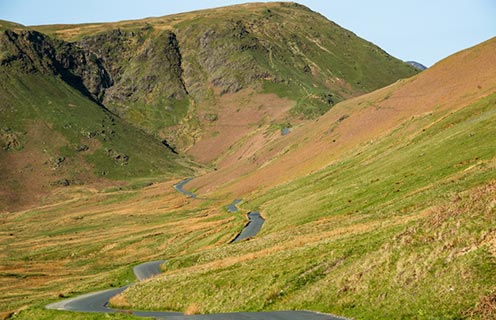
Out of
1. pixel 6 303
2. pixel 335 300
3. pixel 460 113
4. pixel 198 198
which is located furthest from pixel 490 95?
pixel 198 198

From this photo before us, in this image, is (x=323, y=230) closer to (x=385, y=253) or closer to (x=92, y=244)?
(x=385, y=253)

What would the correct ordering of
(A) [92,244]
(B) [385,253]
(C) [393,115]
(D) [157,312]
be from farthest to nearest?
(C) [393,115] → (A) [92,244] → (D) [157,312] → (B) [385,253]

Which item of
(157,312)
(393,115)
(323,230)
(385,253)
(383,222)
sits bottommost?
(157,312)

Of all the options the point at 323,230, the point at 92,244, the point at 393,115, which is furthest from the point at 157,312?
the point at 393,115

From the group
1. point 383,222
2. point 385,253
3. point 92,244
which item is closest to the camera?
point 385,253

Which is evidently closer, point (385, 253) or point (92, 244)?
point (385, 253)

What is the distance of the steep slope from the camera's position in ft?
90.4

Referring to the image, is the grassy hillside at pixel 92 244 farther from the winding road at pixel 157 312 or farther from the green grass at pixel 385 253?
the green grass at pixel 385 253

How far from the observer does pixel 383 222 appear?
1870 inches

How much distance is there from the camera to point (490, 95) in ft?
309

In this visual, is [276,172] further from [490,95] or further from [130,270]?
[130,270]

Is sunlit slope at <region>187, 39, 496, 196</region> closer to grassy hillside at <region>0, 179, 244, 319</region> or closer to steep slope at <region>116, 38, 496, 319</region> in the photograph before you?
steep slope at <region>116, 38, 496, 319</region>

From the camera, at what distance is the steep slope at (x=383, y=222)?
90.4 ft

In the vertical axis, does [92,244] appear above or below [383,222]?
below
